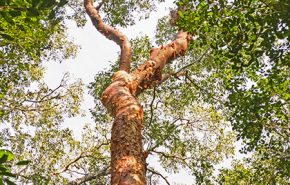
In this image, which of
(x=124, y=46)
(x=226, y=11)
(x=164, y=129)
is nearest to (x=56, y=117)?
(x=164, y=129)

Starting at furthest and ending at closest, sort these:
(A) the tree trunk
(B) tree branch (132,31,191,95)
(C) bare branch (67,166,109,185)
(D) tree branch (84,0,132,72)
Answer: (C) bare branch (67,166,109,185)
(D) tree branch (84,0,132,72)
(B) tree branch (132,31,191,95)
(A) the tree trunk

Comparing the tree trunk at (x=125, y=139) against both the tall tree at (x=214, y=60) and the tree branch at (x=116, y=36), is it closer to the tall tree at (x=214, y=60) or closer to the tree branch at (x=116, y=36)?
the tall tree at (x=214, y=60)

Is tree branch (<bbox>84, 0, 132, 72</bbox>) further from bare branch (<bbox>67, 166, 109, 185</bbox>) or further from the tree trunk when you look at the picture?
bare branch (<bbox>67, 166, 109, 185</bbox>)

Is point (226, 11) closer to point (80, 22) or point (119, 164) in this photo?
point (119, 164)

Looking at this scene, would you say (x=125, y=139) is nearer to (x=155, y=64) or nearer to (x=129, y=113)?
(x=129, y=113)

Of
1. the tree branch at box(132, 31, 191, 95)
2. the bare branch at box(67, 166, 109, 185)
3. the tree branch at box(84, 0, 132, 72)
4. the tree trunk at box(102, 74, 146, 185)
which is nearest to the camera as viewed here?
the tree trunk at box(102, 74, 146, 185)

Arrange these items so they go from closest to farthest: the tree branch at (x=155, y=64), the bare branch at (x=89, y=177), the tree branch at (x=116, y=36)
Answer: the tree branch at (x=155, y=64), the tree branch at (x=116, y=36), the bare branch at (x=89, y=177)

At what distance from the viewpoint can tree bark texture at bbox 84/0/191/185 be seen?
5.14 meters

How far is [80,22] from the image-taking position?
18109 mm

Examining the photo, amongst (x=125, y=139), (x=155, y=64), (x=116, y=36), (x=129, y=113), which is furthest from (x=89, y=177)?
(x=125, y=139)

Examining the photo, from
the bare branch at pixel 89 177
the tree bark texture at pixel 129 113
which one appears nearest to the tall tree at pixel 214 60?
the tree bark texture at pixel 129 113

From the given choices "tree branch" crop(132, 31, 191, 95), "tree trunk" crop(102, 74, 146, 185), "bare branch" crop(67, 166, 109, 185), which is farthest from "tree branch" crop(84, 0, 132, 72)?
"bare branch" crop(67, 166, 109, 185)

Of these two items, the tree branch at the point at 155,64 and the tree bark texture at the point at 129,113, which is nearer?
the tree bark texture at the point at 129,113

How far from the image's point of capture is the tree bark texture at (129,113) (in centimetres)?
514
